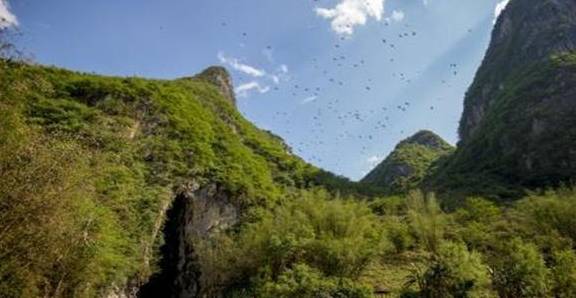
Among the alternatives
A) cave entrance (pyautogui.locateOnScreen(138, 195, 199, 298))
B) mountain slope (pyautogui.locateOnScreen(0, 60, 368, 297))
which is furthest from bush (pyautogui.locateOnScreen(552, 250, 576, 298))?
cave entrance (pyautogui.locateOnScreen(138, 195, 199, 298))

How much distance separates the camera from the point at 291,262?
112 feet

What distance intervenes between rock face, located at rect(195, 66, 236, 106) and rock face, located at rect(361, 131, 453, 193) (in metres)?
40.2

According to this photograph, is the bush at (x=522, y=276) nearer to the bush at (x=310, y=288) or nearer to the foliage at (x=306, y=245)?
the bush at (x=310, y=288)

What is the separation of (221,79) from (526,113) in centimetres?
4894

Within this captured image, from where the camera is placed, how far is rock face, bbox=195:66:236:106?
8862 centimetres

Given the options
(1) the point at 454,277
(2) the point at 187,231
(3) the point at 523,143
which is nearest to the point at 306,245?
(1) the point at 454,277

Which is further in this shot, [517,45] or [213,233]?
[517,45]

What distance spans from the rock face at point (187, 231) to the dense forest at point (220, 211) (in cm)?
12

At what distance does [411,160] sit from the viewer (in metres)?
143

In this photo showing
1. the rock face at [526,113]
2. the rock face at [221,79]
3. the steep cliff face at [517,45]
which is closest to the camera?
the rock face at [526,113]

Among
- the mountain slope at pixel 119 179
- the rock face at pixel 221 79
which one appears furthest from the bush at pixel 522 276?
the rock face at pixel 221 79

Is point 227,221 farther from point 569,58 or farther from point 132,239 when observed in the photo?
point 569,58

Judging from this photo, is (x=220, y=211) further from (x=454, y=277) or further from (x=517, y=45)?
(x=517, y=45)

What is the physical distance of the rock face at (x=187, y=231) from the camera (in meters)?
42.8
